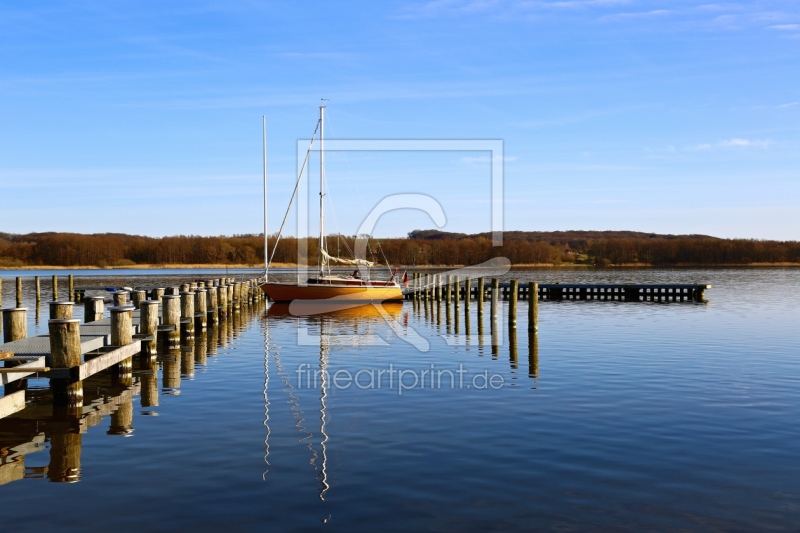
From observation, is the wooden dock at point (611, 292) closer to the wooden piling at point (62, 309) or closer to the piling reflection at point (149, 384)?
the piling reflection at point (149, 384)

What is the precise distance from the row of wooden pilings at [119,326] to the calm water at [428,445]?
2.32 ft

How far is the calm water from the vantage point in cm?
931

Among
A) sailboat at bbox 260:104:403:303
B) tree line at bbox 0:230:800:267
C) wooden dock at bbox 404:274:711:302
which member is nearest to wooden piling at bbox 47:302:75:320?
sailboat at bbox 260:104:403:303

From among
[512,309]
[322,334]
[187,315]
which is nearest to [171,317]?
[187,315]

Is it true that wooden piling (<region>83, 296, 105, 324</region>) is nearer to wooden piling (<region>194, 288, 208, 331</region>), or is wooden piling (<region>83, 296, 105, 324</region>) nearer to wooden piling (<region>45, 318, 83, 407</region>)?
wooden piling (<region>194, 288, 208, 331</region>)

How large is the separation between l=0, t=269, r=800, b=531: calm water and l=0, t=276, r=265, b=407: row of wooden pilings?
27.8 inches

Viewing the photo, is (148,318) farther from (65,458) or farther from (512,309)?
(512,309)

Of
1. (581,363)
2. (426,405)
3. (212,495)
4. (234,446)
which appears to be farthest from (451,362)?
(212,495)

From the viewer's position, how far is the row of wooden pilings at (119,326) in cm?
1515

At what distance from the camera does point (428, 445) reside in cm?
1260

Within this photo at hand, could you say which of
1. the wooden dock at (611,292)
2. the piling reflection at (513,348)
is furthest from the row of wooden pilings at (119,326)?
the wooden dock at (611,292)

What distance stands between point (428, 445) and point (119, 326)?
952 cm

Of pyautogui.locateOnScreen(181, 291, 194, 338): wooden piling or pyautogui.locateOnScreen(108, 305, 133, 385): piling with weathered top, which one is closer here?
pyautogui.locateOnScreen(108, 305, 133, 385): piling with weathered top

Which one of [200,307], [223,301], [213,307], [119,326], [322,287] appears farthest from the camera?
[322,287]
